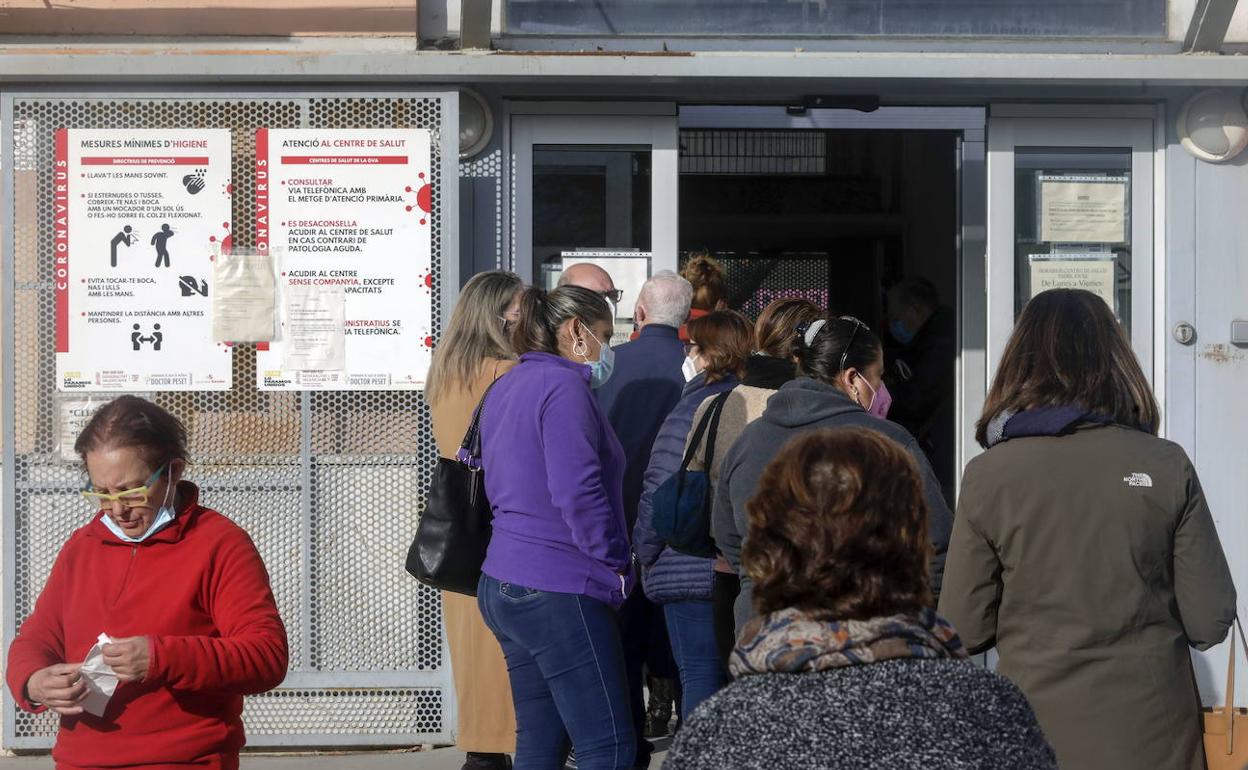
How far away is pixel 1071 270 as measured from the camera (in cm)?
638

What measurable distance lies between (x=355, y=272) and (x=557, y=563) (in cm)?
233

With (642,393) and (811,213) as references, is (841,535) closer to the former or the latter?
(642,393)

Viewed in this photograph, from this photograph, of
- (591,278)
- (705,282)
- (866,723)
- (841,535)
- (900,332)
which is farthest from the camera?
(900,332)

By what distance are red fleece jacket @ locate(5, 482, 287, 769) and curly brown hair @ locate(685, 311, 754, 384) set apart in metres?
1.97

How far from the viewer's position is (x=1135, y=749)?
3.14 metres

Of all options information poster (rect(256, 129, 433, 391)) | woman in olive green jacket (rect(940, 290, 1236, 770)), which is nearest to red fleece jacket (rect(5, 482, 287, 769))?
woman in olive green jacket (rect(940, 290, 1236, 770))

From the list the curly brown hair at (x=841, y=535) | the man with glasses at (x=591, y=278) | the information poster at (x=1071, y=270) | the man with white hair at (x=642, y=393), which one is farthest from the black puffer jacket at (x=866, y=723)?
the information poster at (x=1071, y=270)

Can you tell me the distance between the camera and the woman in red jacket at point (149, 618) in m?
3.03

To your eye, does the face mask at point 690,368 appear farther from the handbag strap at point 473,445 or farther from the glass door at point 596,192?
the glass door at point 596,192

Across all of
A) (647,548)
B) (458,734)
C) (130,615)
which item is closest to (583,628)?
(647,548)

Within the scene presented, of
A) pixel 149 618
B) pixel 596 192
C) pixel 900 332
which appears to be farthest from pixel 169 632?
pixel 900 332

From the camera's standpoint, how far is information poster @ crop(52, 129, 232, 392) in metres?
5.90

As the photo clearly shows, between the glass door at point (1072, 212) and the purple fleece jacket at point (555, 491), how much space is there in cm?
288

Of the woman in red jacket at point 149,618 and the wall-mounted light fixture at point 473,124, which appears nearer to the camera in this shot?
the woman in red jacket at point 149,618
